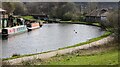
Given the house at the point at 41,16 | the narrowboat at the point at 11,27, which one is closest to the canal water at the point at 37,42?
the narrowboat at the point at 11,27

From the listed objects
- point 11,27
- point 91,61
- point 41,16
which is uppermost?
point 91,61

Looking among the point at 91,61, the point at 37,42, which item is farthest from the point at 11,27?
the point at 91,61

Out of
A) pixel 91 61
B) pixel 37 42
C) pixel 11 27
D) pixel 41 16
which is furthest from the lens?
pixel 41 16

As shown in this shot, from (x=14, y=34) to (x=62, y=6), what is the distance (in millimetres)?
36173

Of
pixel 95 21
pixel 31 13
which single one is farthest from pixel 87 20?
pixel 31 13

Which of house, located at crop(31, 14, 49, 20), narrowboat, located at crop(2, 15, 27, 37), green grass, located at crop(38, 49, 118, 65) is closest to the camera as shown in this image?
green grass, located at crop(38, 49, 118, 65)

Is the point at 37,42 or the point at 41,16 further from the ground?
the point at 37,42

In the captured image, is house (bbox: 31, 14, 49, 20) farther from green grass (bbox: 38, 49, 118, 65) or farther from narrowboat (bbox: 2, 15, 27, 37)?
green grass (bbox: 38, 49, 118, 65)

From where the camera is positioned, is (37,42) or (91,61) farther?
(37,42)

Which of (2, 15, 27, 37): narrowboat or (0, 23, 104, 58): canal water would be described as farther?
(2, 15, 27, 37): narrowboat

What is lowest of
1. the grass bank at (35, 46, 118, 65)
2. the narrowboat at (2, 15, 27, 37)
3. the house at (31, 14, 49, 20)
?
the house at (31, 14, 49, 20)

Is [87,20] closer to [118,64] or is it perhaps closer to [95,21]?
[95,21]

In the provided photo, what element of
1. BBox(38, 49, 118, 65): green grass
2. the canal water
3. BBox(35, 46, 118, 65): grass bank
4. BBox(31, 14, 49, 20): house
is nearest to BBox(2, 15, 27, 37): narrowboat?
the canal water

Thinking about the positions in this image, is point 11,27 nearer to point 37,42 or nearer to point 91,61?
point 37,42
